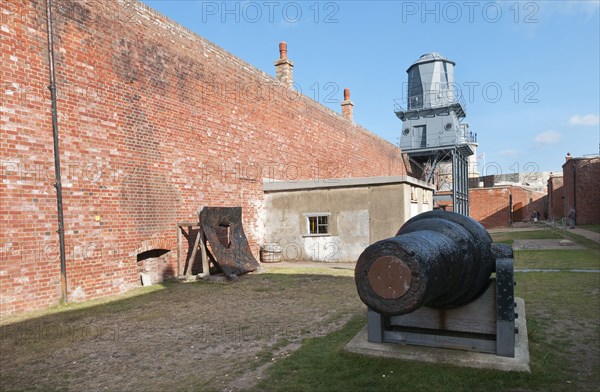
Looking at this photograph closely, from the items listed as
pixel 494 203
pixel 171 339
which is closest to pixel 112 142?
pixel 171 339

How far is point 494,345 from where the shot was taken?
12.3 ft

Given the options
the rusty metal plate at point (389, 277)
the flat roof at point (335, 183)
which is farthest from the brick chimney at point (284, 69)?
the rusty metal plate at point (389, 277)

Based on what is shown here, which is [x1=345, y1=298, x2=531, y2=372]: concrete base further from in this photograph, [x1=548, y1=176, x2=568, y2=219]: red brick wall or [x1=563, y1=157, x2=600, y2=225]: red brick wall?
[x1=548, y1=176, x2=568, y2=219]: red brick wall

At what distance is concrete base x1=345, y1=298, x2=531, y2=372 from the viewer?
11.7ft

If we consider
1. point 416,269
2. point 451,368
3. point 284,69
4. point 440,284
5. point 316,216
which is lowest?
point 451,368

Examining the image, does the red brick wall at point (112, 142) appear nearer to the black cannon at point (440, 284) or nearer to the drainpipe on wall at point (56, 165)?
the drainpipe on wall at point (56, 165)

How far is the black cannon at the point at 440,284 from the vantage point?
8.77ft

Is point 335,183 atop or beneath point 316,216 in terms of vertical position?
atop

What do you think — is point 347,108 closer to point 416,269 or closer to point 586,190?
point 586,190

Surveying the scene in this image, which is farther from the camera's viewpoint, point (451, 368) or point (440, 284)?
point (451, 368)

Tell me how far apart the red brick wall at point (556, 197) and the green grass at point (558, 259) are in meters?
22.8

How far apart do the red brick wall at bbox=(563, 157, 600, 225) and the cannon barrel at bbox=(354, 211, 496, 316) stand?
28.9 metres

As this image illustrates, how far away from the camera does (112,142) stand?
8445 mm

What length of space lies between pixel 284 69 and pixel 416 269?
50.2ft
